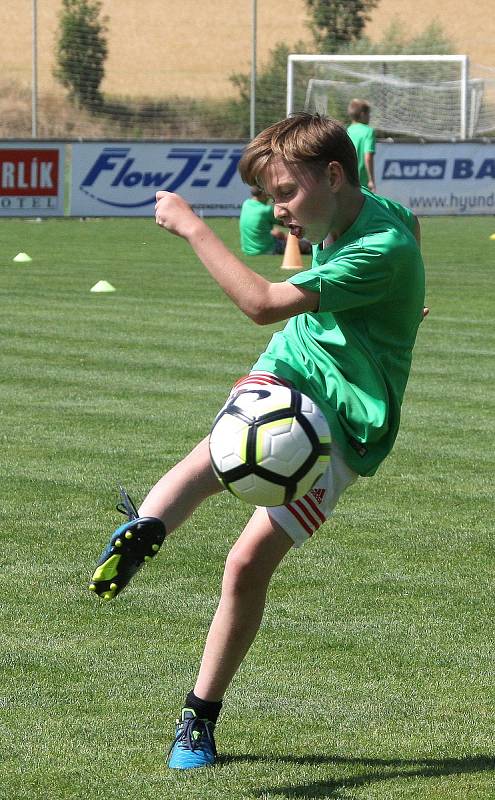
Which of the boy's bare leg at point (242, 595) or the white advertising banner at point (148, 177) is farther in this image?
the white advertising banner at point (148, 177)

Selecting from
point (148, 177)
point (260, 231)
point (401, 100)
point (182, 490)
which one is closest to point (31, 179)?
point (148, 177)

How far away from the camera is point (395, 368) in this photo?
166 inches

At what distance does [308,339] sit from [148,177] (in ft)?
83.9

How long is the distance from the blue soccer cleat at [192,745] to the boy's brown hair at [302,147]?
1.57m

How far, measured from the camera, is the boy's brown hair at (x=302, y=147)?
13.2ft

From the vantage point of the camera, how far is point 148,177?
29344 mm

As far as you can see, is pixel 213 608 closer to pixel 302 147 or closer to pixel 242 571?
pixel 242 571

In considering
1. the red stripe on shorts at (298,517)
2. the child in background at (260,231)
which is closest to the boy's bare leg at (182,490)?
the red stripe on shorts at (298,517)

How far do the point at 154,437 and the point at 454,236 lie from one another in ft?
62.4

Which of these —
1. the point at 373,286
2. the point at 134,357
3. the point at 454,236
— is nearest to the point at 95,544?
the point at 373,286

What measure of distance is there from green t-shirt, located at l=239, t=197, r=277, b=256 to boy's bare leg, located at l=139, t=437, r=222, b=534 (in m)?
17.5

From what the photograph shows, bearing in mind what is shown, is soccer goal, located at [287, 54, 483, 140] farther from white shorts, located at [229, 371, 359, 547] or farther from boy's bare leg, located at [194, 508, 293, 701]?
boy's bare leg, located at [194, 508, 293, 701]

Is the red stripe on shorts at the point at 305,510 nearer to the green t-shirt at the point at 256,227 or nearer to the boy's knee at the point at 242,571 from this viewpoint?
the boy's knee at the point at 242,571

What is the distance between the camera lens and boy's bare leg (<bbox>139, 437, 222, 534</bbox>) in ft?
14.1
